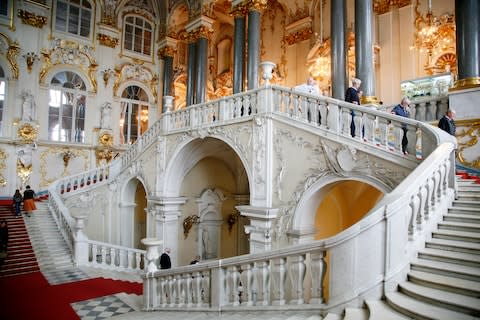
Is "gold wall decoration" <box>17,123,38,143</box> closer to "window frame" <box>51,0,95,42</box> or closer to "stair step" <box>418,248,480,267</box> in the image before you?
"window frame" <box>51,0,95,42</box>

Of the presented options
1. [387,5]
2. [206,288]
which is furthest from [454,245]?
[387,5]

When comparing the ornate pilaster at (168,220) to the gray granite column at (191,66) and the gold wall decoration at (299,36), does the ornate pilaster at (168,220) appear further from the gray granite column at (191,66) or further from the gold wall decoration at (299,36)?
the gold wall decoration at (299,36)

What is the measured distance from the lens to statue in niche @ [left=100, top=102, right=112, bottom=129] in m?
17.3

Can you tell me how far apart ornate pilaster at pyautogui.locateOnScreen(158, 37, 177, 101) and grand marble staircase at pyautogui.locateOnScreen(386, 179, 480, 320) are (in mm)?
17395

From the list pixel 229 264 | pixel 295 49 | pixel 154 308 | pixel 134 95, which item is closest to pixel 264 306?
pixel 229 264

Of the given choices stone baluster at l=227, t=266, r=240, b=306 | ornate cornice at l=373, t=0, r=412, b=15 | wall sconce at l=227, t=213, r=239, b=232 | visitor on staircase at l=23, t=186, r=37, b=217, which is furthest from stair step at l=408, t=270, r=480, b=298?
visitor on staircase at l=23, t=186, r=37, b=217

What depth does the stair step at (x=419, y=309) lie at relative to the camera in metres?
2.72

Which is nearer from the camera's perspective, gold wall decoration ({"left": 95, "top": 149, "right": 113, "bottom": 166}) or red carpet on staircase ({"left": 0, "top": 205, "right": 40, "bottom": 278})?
red carpet on staircase ({"left": 0, "top": 205, "right": 40, "bottom": 278})

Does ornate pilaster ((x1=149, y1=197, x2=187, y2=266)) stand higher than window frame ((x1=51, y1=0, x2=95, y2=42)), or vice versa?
window frame ((x1=51, y1=0, x2=95, y2=42))

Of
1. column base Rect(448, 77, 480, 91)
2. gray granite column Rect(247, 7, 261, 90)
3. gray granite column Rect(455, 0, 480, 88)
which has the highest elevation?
gray granite column Rect(247, 7, 261, 90)

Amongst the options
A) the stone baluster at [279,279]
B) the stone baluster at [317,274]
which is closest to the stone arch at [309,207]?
the stone baluster at [279,279]

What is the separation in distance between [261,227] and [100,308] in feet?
12.4

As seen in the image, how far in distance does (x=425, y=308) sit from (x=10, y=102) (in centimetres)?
1743

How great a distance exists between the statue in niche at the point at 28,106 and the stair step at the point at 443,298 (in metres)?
16.7
